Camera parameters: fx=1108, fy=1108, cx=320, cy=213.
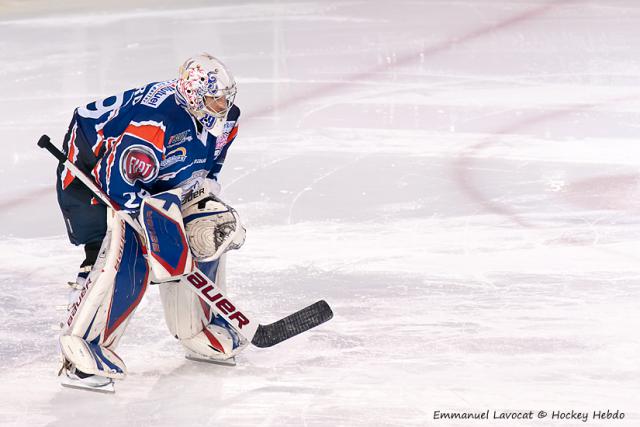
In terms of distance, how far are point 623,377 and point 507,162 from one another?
6.64ft

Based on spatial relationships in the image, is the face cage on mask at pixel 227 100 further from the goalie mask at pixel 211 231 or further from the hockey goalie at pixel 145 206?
the goalie mask at pixel 211 231

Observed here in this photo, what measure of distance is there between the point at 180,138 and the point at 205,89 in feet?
0.51

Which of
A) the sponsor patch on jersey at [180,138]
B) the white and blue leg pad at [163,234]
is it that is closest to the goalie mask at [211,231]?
the white and blue leg pad at [163,234]

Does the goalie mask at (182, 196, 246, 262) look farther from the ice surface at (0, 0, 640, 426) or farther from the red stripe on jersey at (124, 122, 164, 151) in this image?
the ice surface at (0, 0, 640, 426)

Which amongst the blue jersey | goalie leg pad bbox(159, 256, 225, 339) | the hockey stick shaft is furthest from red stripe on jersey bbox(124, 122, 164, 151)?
goalie leg pad bbox(159, 256, 225, 339)

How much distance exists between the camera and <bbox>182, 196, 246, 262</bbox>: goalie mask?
3117 millimetres

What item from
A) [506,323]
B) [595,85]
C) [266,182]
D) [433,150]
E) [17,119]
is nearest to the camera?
[506,323]

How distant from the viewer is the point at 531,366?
10.7 ft

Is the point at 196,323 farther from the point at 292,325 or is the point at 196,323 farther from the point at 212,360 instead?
the point at 292,325

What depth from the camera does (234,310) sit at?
10.7 ft

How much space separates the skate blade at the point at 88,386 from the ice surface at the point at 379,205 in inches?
1.0

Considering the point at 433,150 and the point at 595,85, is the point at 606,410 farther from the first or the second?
the point at 595,85

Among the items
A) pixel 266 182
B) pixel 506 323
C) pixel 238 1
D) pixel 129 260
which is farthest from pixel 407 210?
pixel 238 1

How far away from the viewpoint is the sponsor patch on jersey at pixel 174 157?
3024 mm
